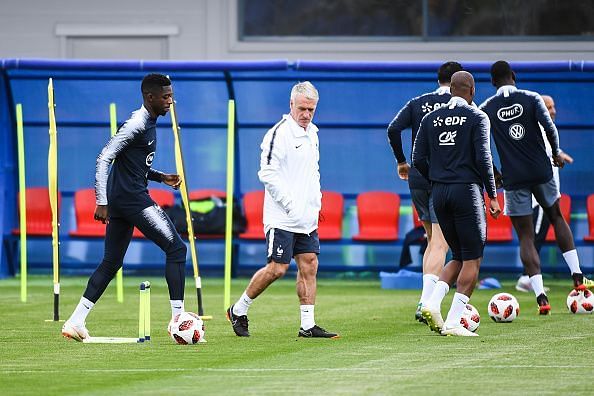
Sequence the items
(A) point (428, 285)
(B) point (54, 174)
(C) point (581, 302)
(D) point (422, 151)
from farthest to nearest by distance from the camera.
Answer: (C) point (581, 302) < (B) point (54, 174) < (A) point (428, 285) < (D) point (422, 151)

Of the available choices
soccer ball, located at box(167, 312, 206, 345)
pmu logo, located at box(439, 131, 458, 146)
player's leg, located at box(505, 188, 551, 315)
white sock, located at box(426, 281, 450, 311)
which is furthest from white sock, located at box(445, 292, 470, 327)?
player's leg, located at box(505, 188, 551, 315)

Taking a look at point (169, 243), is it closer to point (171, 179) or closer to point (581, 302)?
point (171, 179)

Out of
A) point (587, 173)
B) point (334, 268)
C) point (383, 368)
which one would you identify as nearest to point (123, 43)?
point (334, 268)

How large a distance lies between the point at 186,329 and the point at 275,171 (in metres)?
1.42

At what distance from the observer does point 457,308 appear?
11.2 meters

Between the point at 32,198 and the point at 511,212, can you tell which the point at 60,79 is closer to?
the point at 32,198

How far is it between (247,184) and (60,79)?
3.00m

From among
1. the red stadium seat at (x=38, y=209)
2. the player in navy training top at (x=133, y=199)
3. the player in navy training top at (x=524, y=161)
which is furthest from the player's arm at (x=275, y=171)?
the red stadium seat at (x=38, y=209)

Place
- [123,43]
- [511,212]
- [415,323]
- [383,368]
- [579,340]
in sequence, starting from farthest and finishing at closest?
[123,43] → [511,212] → [415,323] → [579,340] → [383,368]

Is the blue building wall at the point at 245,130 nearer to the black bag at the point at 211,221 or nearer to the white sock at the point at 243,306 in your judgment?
the black bag at the point at 211,221

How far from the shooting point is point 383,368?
9078mm

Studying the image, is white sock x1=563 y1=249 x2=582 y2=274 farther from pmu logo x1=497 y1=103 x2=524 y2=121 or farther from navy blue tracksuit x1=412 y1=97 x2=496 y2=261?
navy blue tracksuit x1=412 y1=97 x2=496 y2=261

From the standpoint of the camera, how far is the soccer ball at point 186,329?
10.7 meters

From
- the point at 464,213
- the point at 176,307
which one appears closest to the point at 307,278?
the point at 176,307
